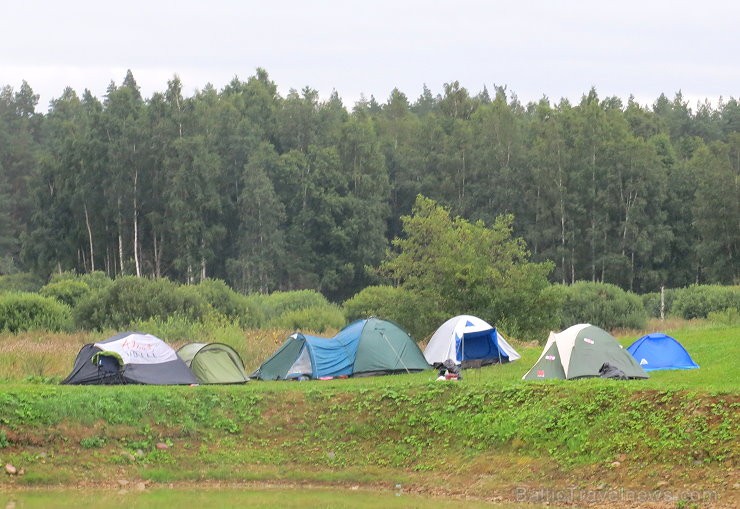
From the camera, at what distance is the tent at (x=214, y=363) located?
989 inches

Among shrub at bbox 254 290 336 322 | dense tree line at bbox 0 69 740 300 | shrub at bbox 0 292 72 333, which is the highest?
dense tree line at bbox 0 69 740 300

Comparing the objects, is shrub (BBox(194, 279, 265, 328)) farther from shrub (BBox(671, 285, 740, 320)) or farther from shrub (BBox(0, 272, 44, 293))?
shrub (BBox(0, 272, 44, 293))

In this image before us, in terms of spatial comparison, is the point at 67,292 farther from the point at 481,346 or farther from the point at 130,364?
the point at 481,346

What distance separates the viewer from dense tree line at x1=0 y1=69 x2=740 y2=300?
7119 centimetres

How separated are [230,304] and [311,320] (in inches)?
138

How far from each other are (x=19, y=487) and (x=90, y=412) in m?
2.23

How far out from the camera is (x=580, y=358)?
2355cm

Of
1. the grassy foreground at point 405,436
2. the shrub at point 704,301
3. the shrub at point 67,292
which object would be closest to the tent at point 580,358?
the grassy foreground at point 405,436

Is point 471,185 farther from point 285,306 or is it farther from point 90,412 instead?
point 90,412

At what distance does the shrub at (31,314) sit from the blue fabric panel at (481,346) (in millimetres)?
17093

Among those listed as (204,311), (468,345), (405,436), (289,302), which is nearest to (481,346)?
(468,345)

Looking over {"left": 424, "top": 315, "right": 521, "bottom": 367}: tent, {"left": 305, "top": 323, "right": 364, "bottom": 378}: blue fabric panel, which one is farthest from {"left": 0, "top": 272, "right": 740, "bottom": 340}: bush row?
{"left": 305, "top": 323, "right": 364, "bottom": 378}: blue fabric panel

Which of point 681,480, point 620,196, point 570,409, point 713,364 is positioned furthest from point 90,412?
point 620,196

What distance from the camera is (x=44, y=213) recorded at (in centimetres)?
7831
